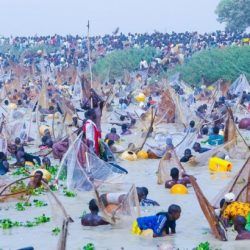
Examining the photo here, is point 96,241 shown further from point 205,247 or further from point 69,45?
point 69,45

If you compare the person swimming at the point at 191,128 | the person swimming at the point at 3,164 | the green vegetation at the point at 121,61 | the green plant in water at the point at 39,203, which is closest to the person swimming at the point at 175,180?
the green plant in water at the point at 39,203

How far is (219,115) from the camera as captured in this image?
1836 cm

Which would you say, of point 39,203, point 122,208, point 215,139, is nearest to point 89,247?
point 122,208

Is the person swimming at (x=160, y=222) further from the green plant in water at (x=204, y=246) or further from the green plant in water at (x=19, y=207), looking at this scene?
the green plant in water at (x=19, y=207)

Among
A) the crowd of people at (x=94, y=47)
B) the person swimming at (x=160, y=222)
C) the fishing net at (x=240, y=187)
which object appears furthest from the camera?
the crowd of people at (x=94, y=47)

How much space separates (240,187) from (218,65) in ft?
52.3

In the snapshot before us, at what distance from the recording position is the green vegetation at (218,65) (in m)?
26.3

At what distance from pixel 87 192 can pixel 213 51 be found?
50.4ft

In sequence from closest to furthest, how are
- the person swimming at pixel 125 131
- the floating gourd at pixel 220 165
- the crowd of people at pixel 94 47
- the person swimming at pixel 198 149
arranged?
the floating gourd at pixel 220 165 < the person swimming at pixel 198 149 < the person swimming at pixel 125 131 < the crowd of people at pixel 94 47

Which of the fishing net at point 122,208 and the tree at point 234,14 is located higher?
the tree at point 234,14

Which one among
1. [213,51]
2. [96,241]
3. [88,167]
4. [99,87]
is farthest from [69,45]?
[96,241]

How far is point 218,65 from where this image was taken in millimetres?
26656

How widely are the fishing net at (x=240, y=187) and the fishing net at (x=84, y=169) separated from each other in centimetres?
206

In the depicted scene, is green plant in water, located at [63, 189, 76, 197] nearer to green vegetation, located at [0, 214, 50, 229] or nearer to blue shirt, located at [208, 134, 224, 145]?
green vegetation, located at [0, 214, 50, 229]
